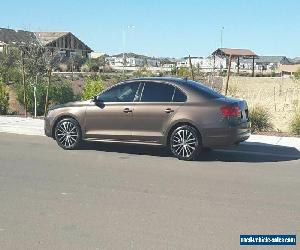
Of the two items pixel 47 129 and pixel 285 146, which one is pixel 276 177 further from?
pixel 47 129

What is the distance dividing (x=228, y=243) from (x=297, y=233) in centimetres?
87

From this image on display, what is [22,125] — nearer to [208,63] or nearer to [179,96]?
[179,96]

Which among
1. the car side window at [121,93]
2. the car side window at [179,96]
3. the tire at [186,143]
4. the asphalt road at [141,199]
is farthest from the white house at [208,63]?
the asphalt road at [141,199]

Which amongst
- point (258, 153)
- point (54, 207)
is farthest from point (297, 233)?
point (258, 153)

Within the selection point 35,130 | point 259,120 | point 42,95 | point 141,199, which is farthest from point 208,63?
point 141,199

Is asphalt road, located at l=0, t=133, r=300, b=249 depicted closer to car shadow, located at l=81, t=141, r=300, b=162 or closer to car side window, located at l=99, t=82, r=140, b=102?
car shadow, located at l=81, t=141, r=300, b=162

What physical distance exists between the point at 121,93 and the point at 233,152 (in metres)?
2.78

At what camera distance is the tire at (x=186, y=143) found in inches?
376

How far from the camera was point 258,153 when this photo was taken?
1061 centimetres

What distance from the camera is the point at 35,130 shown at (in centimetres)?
1347

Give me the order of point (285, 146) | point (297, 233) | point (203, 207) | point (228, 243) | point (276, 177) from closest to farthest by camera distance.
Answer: point (228, 243) → point (297, 233) → point (203, 207) → point (276, 177) → point (285, 146)

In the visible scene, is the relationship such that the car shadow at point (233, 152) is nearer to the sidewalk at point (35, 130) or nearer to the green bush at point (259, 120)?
the sidewalk at point (35, 130)

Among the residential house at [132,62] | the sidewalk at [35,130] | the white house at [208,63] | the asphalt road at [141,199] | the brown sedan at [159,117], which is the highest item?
the residential house at [132,62]

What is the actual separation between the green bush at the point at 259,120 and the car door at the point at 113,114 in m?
5.33
